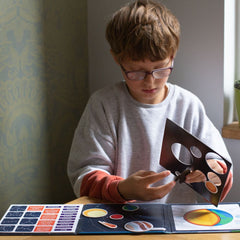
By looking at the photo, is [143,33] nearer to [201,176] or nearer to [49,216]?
[201,176]

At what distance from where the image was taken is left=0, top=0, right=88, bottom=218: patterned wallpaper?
139cm

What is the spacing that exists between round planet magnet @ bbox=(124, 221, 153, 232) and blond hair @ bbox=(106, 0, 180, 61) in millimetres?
464

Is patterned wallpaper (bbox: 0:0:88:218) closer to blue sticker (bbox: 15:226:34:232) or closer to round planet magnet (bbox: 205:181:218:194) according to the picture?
blue sticker (bbox: 15:226:34:232)

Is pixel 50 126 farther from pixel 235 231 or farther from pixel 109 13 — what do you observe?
pixel 235 231

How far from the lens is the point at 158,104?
51.7 inches

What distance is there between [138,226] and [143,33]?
531mm

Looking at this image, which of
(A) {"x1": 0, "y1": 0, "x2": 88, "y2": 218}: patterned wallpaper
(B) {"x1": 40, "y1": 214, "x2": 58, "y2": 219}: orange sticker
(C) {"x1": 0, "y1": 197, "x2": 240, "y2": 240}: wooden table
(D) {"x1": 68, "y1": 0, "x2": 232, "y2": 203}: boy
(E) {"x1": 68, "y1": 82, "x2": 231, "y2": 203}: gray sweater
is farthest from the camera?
(A) {"x1": 0, "y1": 0, "x2": 88, "y2": 218}: patterned wallpaper

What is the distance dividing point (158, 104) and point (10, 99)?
1.64 feet

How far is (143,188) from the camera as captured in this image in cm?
101

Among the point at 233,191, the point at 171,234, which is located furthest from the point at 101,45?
the point at 171,234

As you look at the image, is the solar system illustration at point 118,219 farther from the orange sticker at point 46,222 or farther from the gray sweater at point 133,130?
the gray sweater at point 133,130

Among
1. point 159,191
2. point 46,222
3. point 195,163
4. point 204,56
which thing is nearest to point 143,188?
point 159,191

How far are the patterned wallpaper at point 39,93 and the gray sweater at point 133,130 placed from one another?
0.27m

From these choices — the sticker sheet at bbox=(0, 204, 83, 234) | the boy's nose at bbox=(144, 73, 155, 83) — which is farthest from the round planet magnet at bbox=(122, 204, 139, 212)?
the boy's nose at bbox=(144, 73, 155, 83)
